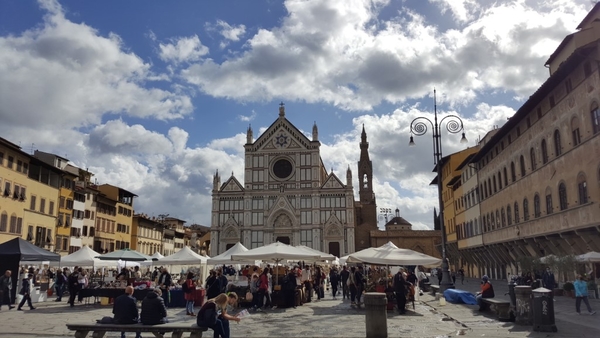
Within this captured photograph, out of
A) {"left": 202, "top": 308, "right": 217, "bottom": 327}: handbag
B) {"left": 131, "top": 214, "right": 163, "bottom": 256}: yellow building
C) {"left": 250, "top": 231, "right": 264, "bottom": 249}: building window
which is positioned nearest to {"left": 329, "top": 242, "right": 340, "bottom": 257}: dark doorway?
{"left": 250, "top": 231, "right": 264, "bottom": 249}: building window

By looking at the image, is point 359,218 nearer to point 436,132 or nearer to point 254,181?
point 254,181

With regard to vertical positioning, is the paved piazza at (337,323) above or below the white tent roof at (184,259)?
below

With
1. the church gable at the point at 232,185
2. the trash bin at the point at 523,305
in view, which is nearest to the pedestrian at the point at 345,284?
the trash bin at the point at 523,305

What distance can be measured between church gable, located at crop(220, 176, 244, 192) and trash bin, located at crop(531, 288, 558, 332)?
57.8m

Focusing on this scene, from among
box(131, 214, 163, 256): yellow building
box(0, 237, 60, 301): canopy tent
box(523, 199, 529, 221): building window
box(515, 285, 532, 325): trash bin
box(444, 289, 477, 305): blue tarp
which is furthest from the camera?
box(131, 214, 163, 256): yellow building

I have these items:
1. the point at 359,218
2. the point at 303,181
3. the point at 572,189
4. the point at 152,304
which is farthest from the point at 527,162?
the point at 359,218

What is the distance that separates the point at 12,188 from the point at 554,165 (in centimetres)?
3392

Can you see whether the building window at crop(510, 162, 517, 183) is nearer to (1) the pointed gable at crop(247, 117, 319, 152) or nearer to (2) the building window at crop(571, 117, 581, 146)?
(2) the building window at crop(571, 117, 581, 146)

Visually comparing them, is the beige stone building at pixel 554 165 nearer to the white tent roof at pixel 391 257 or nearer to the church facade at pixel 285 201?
the white tent roof at pixel 391 257

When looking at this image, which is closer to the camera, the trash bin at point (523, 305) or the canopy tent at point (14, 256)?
the trash bin at point (523, 305)

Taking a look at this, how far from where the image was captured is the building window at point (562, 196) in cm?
2331

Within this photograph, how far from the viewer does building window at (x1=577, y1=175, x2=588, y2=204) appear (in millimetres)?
21062

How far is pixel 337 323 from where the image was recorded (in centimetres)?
1452

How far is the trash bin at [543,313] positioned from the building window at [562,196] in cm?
1286
